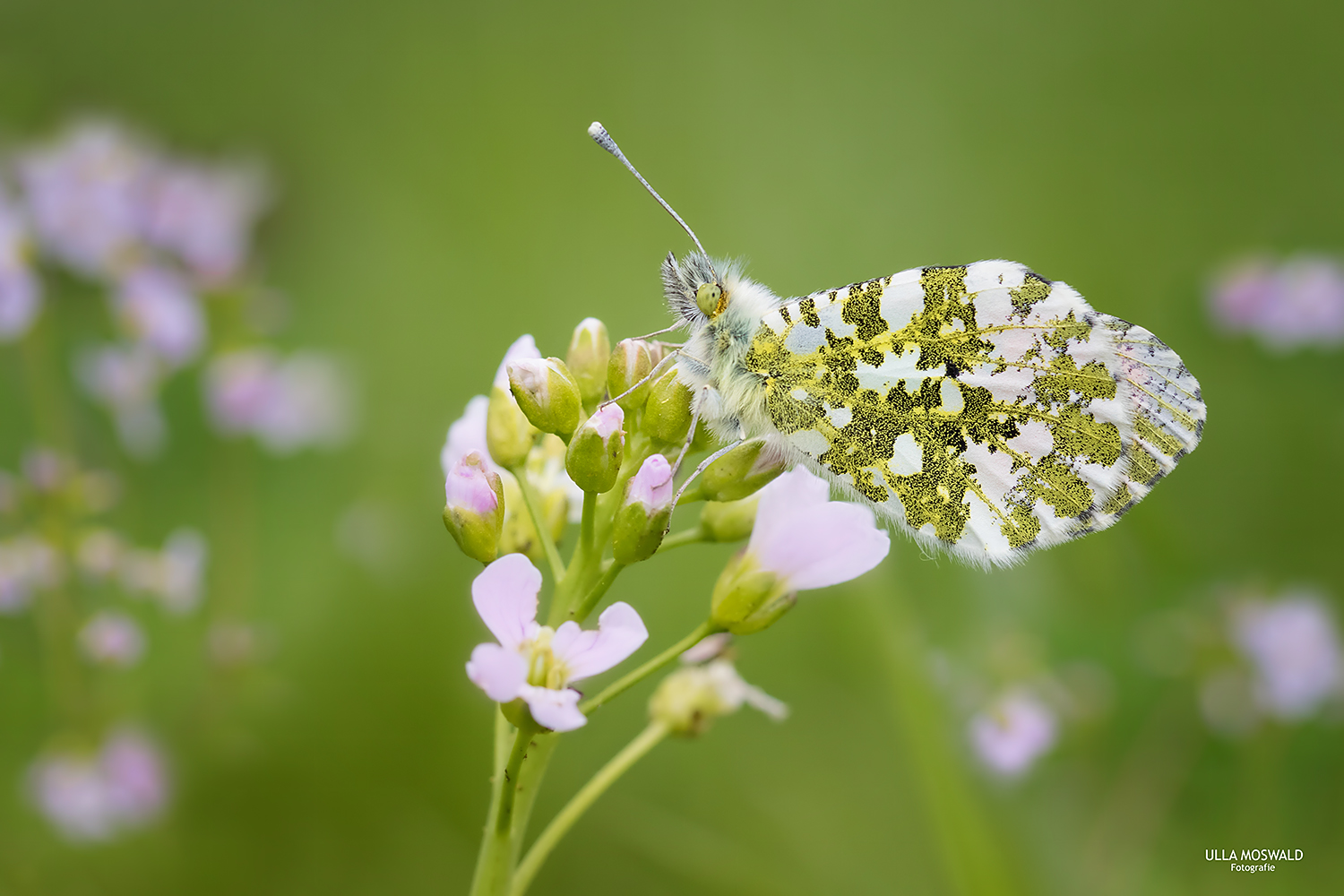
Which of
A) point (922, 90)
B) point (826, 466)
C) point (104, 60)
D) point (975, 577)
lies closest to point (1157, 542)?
point (975, 577)

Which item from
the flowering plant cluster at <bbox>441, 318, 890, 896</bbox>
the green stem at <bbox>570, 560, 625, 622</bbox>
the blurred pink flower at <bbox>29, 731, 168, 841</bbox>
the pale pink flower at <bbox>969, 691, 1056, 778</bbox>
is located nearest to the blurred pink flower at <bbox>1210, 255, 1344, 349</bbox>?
the pale pink flower at <bbox>969, 691, 1056, 778</bbox>

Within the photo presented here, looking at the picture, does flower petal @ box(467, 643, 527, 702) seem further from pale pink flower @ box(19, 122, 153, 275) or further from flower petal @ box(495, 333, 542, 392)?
pale pink flower @ box(19, 122, 153, 275)

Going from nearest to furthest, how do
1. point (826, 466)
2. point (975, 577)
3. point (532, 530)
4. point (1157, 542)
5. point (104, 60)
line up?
point (532, 530), point (826, 466), point (1157, 542), point (975, 577), point (104, 60)

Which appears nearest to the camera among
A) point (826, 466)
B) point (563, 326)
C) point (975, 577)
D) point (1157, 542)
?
point (826, 466)

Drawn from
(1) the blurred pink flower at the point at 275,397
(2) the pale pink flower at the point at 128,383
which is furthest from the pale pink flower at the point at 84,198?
A: (1) the blurred pink flower at the point at 275,397

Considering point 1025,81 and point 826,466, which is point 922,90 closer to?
point 1025,81

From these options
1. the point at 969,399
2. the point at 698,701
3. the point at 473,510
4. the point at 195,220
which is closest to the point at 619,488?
the point at 473,510

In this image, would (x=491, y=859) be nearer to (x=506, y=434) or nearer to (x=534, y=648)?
(x=534, y=648)
